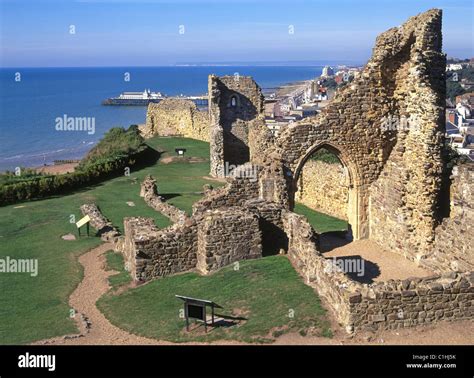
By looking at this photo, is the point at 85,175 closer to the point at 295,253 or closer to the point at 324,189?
the point at 324,189

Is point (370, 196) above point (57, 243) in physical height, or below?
above

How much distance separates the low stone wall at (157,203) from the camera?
25.9 m

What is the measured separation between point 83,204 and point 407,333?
2063cm

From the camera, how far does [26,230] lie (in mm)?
26578

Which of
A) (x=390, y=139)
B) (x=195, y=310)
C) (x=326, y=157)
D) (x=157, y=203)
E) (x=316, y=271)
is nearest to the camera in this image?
(x=195, y=310)

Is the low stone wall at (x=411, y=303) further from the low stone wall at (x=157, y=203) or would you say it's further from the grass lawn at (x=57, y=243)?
the low stone wall at (x=157, y=203)

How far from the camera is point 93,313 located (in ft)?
54.1

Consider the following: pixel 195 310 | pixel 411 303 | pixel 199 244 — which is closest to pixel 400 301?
pixel 411 303

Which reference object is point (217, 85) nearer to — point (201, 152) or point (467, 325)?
point (201, 152)

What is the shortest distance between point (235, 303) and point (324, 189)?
14710 millimetres

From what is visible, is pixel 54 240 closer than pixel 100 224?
Yes

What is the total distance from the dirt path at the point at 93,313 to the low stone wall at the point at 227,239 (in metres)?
3.14

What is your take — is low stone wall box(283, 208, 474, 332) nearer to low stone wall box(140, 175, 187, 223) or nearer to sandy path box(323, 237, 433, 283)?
sandy path box(323, 237, 433, 283)

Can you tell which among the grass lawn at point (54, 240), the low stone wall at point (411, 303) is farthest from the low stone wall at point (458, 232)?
the grass lawn at point (54, 240)
